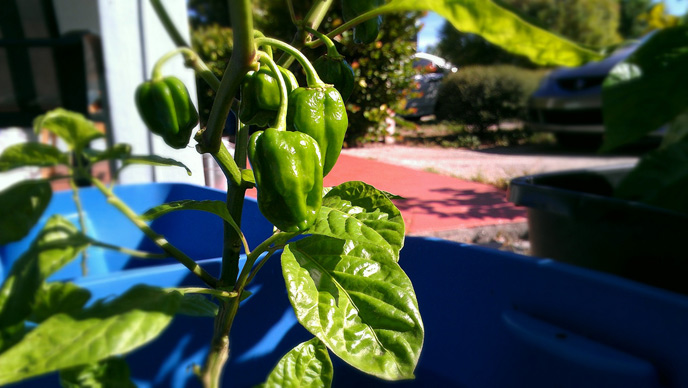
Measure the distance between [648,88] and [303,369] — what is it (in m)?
0.28

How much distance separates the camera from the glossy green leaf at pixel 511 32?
0.65 ft

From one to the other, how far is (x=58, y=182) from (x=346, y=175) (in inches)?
11.2

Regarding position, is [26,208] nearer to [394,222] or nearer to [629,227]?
[394,222]

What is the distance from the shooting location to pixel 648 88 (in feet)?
0.84

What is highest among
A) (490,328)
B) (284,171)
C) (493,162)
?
(284,171)

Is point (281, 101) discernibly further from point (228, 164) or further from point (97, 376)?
point (97, 376)

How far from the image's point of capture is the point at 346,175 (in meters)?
0.51

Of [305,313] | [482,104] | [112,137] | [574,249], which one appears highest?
[112,137]

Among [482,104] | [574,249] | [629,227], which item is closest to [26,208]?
[629,227]

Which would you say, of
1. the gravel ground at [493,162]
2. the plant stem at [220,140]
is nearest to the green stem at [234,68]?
the plant stem at [220,140]

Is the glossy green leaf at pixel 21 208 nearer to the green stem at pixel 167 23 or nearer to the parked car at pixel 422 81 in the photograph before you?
the green stem at pixel 167 23

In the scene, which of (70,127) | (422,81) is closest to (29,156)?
(70,127)

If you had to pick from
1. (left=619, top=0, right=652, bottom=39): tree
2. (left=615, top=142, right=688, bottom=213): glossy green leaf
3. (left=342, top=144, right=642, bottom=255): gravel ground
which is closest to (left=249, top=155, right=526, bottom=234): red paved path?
(left=342, top=144, right=642, bottom=255): gravel ground

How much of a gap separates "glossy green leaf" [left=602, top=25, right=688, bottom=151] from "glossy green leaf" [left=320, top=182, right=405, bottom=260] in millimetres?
137
